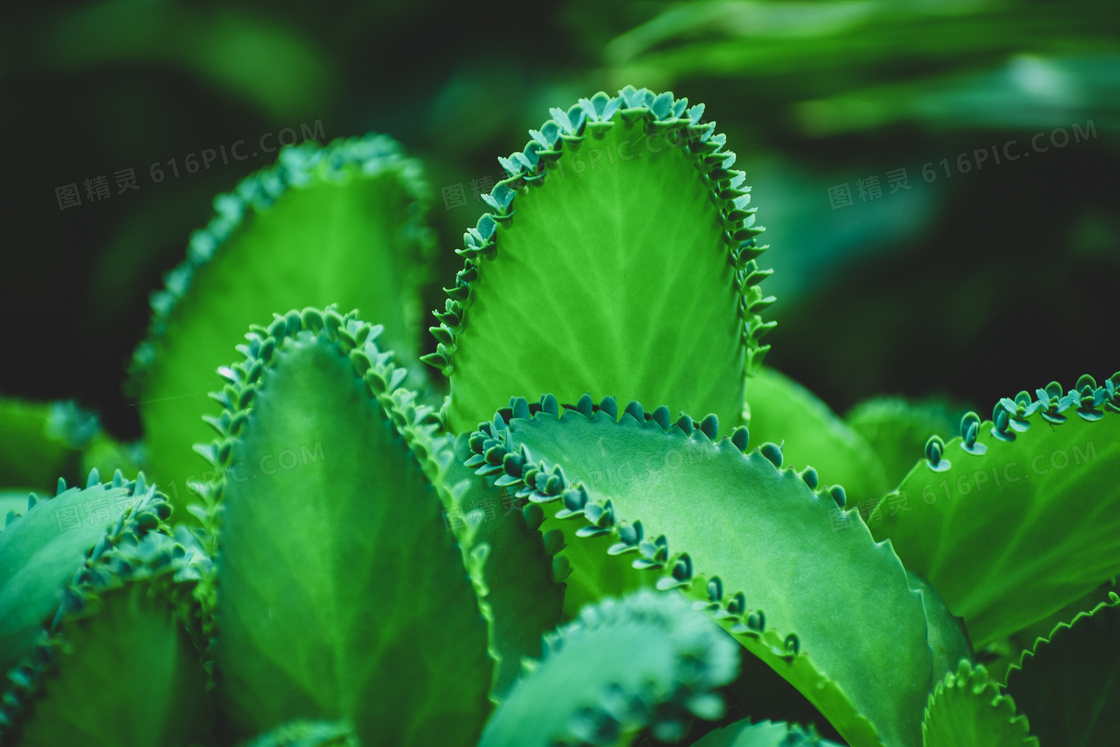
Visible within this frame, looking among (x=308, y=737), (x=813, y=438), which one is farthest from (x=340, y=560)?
(x=813, y=438)

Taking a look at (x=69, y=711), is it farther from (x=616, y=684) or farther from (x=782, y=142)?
(x=782, y=142)

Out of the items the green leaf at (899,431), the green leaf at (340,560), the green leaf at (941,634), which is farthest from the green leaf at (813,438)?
the green leaf at (340,560)

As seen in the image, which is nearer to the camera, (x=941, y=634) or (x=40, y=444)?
(x=941, y=634)

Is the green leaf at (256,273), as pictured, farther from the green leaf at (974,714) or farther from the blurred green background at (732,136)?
the green leaf at (974,714)

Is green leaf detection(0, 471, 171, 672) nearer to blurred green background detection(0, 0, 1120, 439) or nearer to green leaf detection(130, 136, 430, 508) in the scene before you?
green leaf detection(130, 136, 430, 508)

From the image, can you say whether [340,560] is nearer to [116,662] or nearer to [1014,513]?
[116,662]

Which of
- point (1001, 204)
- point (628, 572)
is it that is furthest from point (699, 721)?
point (1001, 204)
